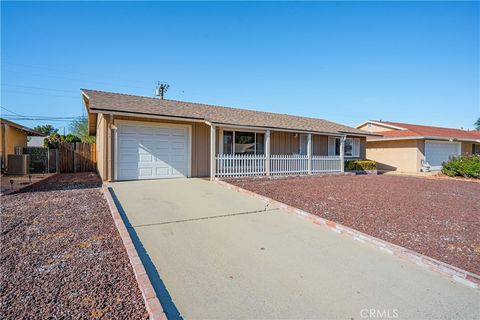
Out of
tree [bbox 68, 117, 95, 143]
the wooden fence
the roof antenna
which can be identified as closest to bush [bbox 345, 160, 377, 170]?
the roof antenna

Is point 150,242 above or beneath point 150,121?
beneath

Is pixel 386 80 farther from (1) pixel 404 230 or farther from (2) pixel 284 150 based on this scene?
(1) pixel 404 230

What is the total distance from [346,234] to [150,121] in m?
8.88

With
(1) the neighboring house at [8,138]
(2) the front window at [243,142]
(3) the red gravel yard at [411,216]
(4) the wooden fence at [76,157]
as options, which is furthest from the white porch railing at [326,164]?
(1) the neighboring house at [8,138]

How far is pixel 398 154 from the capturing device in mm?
21125

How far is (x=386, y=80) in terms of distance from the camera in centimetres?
1825

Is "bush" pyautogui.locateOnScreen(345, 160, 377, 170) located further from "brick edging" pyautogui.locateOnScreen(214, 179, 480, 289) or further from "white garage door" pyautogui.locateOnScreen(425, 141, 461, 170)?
"brick edging" pyautogui.locateOnScreen(214, 179, 480, 289)

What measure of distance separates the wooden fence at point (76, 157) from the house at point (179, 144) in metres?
2.19

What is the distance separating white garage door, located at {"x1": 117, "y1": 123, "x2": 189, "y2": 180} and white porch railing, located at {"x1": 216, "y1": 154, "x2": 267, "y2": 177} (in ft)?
5.59

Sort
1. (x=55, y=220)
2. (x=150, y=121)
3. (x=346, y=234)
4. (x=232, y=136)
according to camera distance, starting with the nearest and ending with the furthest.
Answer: (x=346, y=234)
(x=55, y=220)
(x=150, y=121)
(x=232, y=136)

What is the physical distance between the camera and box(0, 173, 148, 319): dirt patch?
2.38 m

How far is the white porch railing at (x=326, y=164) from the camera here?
14.2m

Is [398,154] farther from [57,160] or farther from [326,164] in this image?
[57,160]

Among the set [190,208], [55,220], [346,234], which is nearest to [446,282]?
[346,234]
